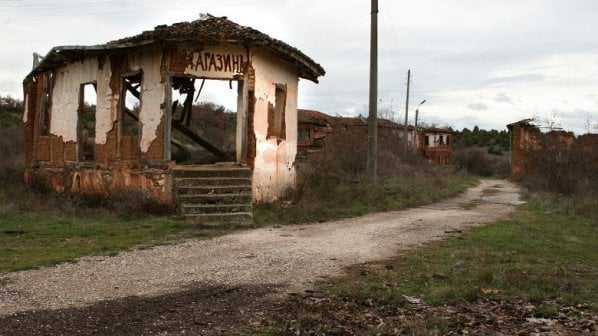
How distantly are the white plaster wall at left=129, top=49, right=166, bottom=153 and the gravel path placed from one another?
13.7 feet

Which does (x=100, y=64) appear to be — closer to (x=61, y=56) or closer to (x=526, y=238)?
(x=61, y=56)

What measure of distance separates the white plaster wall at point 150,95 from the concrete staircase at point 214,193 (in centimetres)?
125

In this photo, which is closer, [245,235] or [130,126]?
[245,235]

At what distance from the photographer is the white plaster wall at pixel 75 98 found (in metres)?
13.7

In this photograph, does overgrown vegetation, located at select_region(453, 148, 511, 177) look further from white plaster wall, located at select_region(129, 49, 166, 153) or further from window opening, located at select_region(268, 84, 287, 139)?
white plaster wall, located at select_region(129, 49, 166, 153)

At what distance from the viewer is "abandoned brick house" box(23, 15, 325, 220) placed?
12.5 meters

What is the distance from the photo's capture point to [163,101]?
12.6 metres

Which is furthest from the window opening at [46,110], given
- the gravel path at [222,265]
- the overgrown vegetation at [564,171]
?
the overgrown vegetation at [564,171]

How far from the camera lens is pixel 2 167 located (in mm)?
18609

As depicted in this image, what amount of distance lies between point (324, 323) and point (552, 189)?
58.6 feet

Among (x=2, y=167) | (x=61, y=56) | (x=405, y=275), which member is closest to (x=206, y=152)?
(x=61, y=56)

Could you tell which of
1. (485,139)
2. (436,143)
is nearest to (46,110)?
(436,143)

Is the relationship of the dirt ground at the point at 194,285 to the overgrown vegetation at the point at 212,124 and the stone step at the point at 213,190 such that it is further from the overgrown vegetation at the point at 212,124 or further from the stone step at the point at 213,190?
the overgrown vegetation at the point at 212,124

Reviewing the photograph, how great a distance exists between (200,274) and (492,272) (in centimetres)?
365
